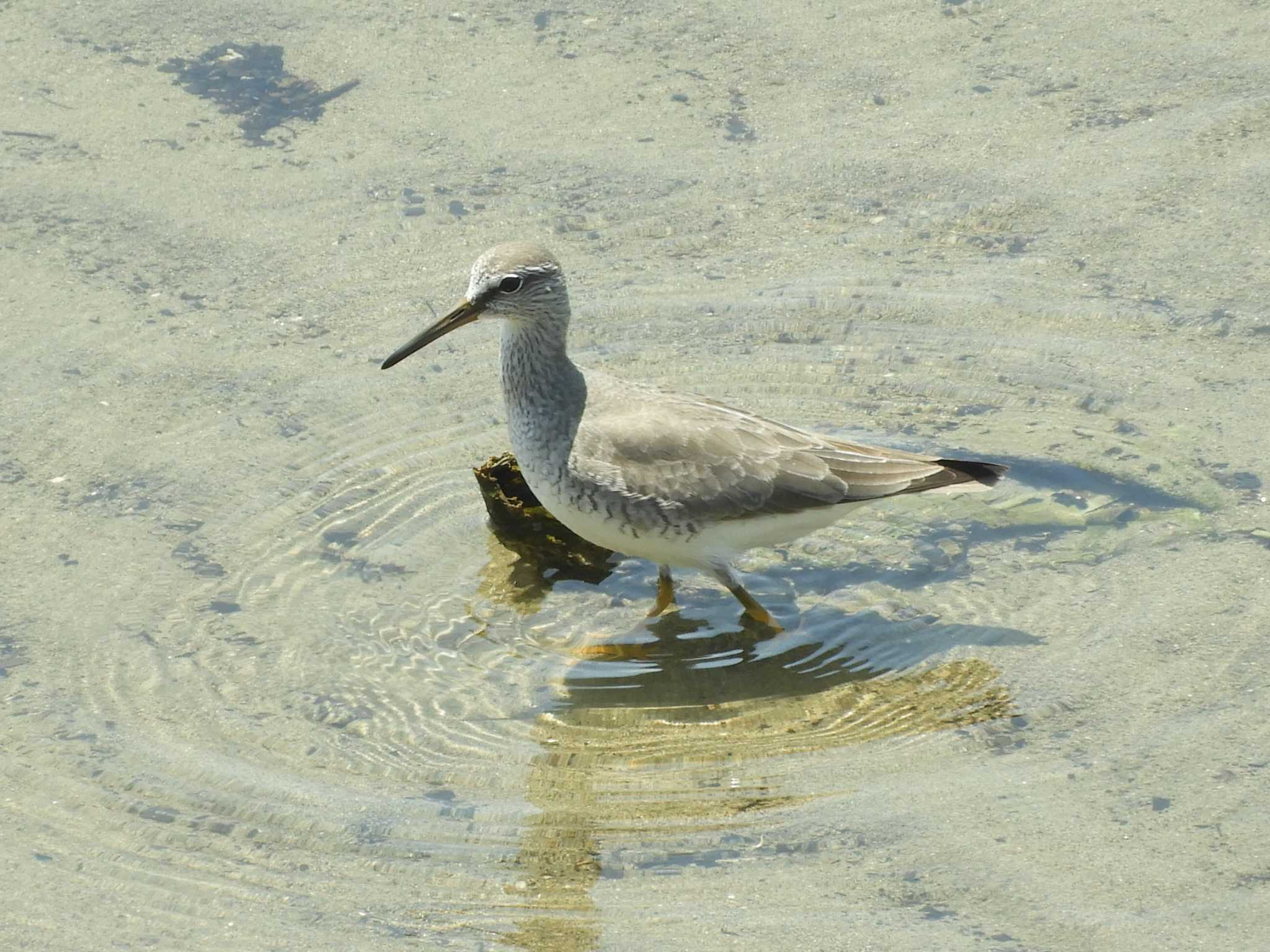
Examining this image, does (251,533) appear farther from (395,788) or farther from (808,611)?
(808,611)

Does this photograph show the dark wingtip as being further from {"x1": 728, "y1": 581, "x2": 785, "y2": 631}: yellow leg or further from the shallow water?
{"x1": 728, "y1": 581, "x2": 785, "y2": 631}: yellow leg

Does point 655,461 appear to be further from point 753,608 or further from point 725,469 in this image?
point 753,608

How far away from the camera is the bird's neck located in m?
7.48

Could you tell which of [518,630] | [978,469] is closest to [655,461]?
[518,630]

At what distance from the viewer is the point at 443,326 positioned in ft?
25.3

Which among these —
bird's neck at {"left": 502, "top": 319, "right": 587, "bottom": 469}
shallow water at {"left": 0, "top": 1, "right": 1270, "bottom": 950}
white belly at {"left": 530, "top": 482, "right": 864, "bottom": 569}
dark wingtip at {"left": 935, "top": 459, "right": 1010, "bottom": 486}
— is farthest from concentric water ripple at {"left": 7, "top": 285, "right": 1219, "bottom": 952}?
bird's neck at {"left": 502, "top": 319, "right": 587, "bottom": 469}

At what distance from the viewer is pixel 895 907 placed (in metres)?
5.64

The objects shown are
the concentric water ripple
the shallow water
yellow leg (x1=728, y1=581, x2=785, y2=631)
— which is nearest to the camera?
the shallow water

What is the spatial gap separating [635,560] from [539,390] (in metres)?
1.25

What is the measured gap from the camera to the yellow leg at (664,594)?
7.91 meters

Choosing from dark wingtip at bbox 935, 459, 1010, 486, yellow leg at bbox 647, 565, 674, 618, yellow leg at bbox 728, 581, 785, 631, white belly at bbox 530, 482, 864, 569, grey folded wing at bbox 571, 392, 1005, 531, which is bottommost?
yellow leg at bbox 647, 565, 674, 618

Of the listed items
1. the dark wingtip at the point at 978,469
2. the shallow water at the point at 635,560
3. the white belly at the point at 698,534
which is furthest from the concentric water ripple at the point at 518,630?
the dark wingtip at the point at 978,469

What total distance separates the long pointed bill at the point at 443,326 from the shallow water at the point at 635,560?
85 cm

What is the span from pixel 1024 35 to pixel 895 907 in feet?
25.9
